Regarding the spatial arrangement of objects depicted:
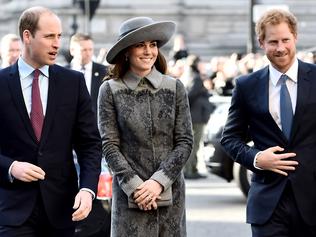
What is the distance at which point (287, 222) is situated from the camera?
667cm

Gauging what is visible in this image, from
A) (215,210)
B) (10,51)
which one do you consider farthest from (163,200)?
(215,210)

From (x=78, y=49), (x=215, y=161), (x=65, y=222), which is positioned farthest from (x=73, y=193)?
(x=215, y=161)

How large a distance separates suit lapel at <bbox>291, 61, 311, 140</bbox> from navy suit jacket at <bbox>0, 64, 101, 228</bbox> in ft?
3.59

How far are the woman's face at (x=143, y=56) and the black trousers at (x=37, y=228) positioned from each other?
1023 mm

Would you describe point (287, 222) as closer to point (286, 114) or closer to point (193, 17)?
point (286, 114)

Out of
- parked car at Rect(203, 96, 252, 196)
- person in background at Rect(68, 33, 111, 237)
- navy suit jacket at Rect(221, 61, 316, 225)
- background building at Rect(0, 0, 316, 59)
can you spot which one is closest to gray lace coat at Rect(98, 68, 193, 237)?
navy suit jacket at Rect(221, 61, 316, 225)

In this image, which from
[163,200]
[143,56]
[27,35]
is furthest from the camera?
[143,56]

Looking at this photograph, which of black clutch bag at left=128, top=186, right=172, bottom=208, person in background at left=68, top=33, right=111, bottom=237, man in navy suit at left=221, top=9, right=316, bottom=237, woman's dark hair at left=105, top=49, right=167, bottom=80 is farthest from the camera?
person in background at left=68, top=33, right=111, bottom=237

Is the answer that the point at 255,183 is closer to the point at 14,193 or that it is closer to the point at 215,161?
the point at 14,193

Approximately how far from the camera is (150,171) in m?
6.82

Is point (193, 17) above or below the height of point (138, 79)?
below

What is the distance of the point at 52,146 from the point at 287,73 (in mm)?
1402

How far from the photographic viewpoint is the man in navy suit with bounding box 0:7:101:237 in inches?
251

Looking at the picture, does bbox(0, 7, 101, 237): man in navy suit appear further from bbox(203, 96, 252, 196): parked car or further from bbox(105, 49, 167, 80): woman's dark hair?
bbox(203, 96, 252, 196): parked car
